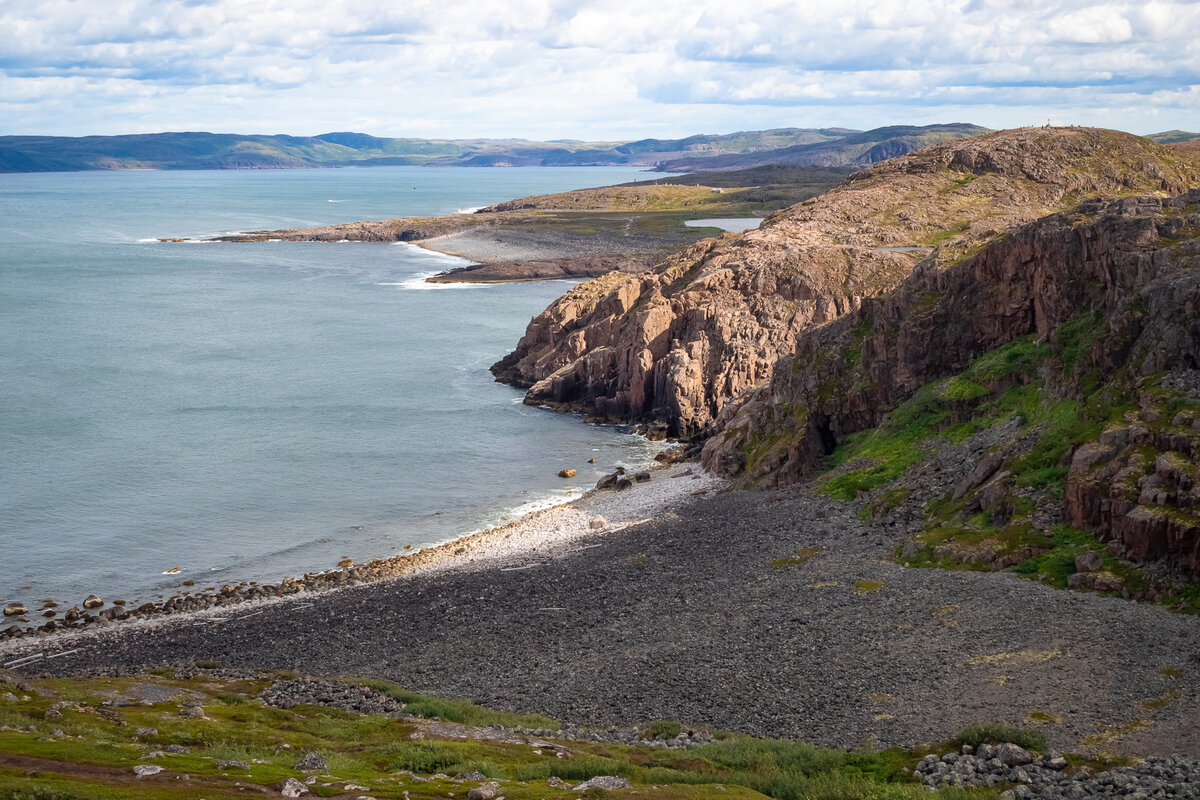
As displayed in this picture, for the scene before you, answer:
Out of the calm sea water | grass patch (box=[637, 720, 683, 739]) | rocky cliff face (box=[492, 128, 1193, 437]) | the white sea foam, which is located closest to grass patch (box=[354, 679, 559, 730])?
grass patch (box=[637, 720, 683, 739])

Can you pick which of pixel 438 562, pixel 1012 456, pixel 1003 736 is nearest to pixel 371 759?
pixel 1003 736

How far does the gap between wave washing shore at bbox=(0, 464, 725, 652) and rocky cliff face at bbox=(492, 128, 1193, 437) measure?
15.1 meters

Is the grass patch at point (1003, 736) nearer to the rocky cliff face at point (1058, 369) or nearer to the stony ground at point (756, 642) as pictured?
the stony ground at point (756, 642)

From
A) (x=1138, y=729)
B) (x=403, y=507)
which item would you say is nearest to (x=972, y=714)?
(x=1138, y=729)

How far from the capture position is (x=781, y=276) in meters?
97.5

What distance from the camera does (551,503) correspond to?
236 feet

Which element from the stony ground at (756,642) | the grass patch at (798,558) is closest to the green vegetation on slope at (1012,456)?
the stony ground at (756,642)

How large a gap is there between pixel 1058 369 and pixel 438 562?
113ft

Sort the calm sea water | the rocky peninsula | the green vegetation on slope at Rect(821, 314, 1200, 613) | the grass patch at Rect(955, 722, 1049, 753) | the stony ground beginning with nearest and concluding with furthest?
the grass patch at Rect(955, 722, 1049, 753), the stony ground, the rocky peninsula, the green vegetation on slope at Rect(821, 314, 1200, 613), the calm sea water

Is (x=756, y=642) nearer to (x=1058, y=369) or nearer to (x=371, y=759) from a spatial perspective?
(x=371, y=759)

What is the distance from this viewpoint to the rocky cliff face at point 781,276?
298 ft

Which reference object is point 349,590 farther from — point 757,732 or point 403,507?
point 757,732

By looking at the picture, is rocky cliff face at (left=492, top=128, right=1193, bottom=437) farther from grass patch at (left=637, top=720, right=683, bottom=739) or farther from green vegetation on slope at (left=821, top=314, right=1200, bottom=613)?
grass patch at (left=637, top=720, right=683, bottom=739)

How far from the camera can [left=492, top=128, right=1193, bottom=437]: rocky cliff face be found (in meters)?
90.9
